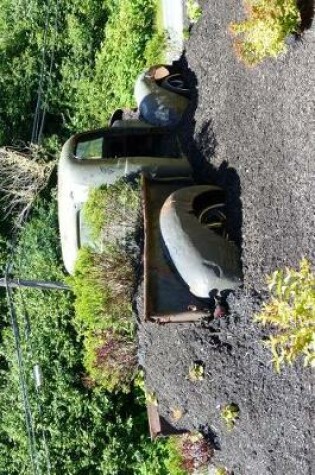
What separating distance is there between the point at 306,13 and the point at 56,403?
8.11 meters

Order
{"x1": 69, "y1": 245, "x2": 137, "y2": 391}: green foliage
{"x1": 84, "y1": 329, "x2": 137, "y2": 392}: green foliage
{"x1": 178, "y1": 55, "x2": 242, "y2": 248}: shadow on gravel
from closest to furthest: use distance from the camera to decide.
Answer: {"x1": 178, "y1": 55, "x2": 242, "y2": 248}: shadow on gravel < {"x1": 69, "y1": 245, "x2": 137, "y2": 391}: green foliage < {"x1": 84, "y1": 329, "x2": 137, "y2": 392}: green foliage

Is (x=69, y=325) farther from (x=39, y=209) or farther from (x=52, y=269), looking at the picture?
(x=39, y=209)

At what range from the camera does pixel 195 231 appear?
680 cm

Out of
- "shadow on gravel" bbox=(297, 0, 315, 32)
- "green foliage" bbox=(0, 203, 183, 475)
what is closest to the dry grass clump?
"green foliage" bbox=(0, 203, 183, 475)

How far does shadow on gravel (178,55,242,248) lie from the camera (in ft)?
22.9

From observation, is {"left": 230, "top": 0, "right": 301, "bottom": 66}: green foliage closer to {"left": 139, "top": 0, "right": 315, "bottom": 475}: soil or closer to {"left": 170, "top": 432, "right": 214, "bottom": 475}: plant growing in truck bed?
{"left": 139, "top": 0, "right": 315, "bottom": 475}: soil

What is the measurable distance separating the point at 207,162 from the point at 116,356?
10.8 ft

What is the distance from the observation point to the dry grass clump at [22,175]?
41.6 ft

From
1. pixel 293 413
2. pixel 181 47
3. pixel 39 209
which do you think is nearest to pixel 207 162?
pixel 181 47

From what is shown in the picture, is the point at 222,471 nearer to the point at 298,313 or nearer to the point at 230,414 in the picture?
the point at 230,414

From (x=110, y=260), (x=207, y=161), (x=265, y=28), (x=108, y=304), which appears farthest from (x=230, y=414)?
(x=265, y=28)

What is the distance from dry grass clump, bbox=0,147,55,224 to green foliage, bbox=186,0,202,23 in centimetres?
497

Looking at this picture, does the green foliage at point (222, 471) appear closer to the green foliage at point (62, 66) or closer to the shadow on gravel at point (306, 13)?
the shadow on gravel at point (306, 13)

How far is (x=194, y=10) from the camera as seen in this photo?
28.2 feet
